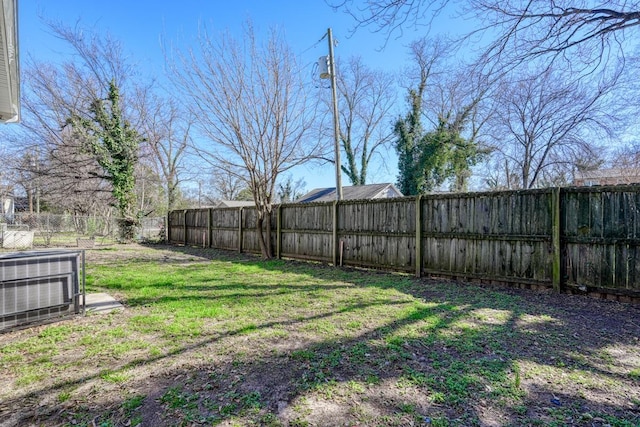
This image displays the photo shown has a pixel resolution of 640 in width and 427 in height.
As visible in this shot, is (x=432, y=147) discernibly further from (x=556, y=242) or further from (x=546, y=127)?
(x=556, y=242)

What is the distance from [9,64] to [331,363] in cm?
487

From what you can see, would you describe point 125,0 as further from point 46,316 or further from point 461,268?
point 461,268

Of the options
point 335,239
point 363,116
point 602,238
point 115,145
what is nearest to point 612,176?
point 602,238

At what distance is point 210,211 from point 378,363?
10999 mm

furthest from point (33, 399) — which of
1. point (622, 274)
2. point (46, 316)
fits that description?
point (622, 274)

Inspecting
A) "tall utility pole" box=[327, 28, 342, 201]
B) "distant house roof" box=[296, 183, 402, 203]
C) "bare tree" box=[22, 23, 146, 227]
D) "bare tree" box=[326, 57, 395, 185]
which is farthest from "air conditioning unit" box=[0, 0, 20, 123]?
"bare tree" box=[326, 57, 395, 185]

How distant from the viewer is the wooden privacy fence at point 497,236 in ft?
14.3

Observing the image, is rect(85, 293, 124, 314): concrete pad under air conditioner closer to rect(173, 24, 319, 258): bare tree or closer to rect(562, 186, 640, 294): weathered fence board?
rect(173, 24, 319, 258): bare tree

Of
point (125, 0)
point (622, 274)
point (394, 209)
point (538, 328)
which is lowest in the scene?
point (538, 328)

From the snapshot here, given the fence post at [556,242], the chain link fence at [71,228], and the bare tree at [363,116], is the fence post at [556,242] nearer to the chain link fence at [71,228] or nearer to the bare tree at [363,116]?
the chain link fence at [71,228]

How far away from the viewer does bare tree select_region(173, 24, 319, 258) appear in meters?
8.47

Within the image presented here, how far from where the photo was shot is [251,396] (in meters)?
2.10

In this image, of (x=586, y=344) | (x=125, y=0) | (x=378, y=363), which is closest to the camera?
(x=378, y=363)

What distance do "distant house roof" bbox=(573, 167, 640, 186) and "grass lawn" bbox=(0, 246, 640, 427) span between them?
23.4ft
